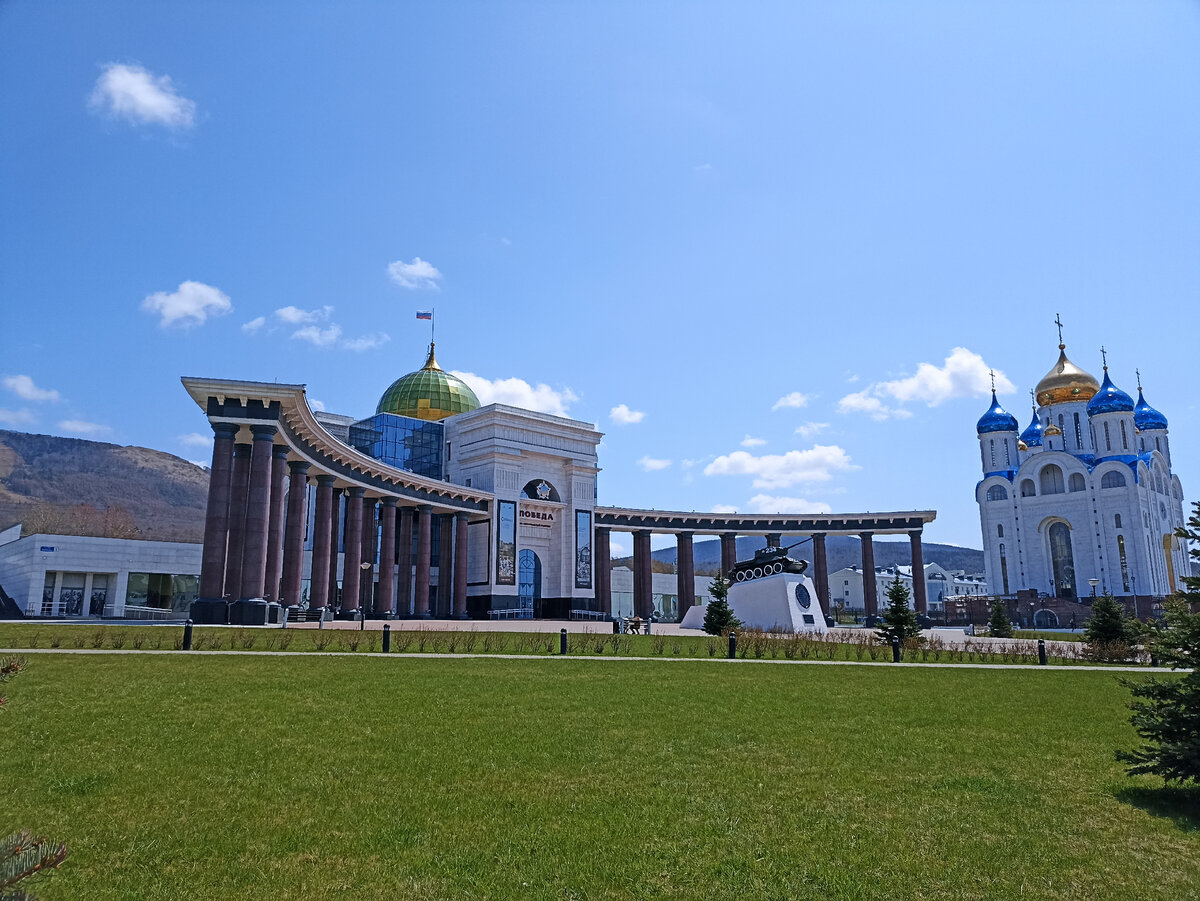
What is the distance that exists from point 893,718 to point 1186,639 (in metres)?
6.44

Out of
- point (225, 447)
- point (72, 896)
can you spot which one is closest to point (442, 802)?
point (72, 896)

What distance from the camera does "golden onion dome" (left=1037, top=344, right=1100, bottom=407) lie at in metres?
93.4

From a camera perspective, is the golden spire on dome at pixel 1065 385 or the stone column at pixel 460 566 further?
the golden spire on dome at pixel 1065 385

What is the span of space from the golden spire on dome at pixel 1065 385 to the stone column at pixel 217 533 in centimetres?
8448

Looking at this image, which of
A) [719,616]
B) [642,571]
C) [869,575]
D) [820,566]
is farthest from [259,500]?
[869,575]

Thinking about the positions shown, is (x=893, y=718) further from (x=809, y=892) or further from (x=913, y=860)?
(x=809, y=892)

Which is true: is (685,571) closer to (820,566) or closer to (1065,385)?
(820,566)

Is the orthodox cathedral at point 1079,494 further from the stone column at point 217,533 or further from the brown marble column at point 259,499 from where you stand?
the stone column at point 217,533

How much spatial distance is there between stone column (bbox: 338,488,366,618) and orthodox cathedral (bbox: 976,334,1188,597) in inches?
2544

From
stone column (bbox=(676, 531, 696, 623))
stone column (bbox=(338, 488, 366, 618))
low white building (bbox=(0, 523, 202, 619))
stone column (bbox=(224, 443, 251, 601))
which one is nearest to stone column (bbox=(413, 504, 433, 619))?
stone column (bbox=(338, 488, 366, 618))

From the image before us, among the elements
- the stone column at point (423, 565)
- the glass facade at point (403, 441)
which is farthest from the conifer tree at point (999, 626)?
the glass facade at point (403, 441)

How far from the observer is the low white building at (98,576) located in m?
67.6

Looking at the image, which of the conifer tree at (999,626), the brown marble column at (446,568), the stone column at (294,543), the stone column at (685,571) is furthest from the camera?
the stone column at (685,571)

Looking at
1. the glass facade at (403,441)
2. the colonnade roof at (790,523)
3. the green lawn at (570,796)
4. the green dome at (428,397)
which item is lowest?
the green lawn at (570,796)
